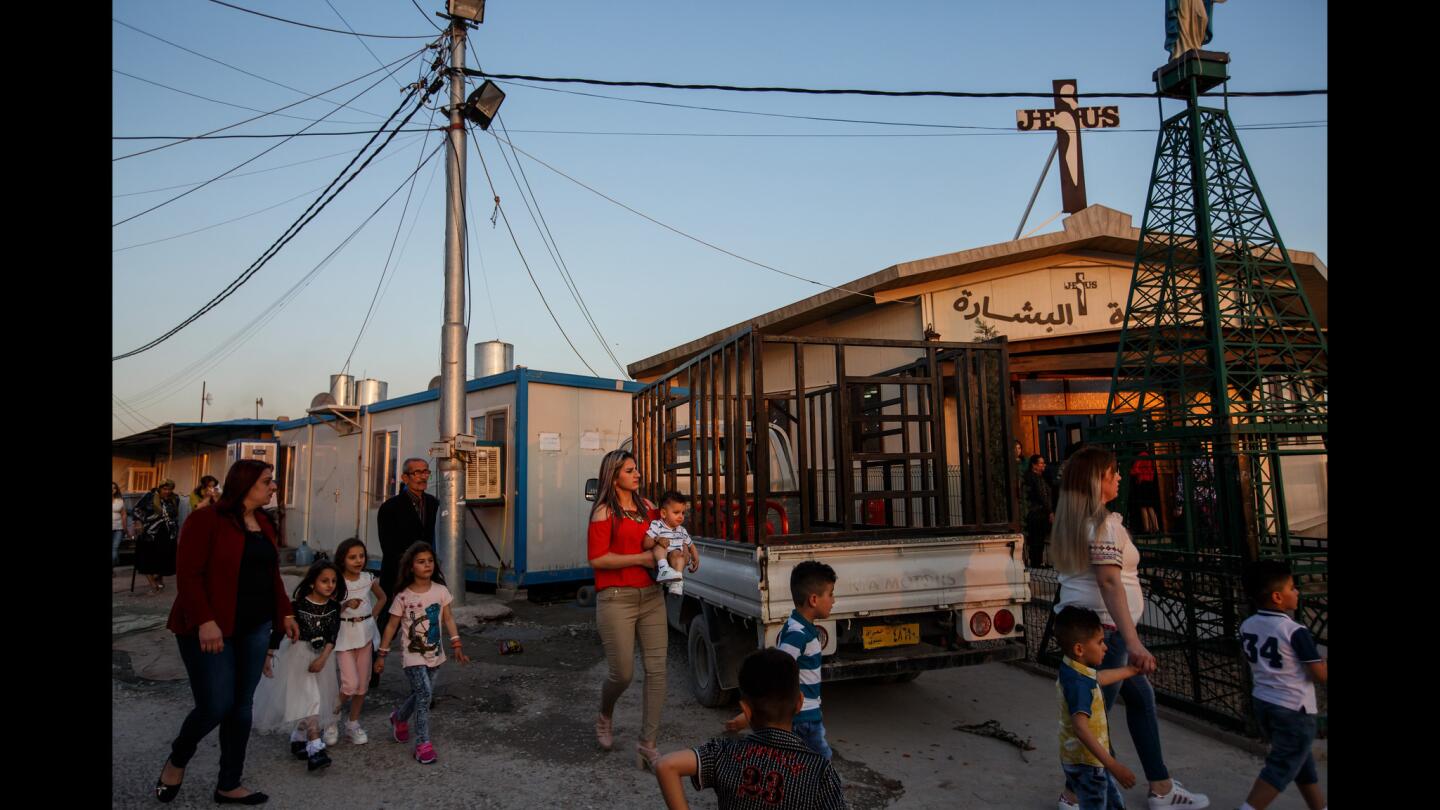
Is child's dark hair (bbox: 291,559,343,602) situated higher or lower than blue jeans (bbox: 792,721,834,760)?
higher

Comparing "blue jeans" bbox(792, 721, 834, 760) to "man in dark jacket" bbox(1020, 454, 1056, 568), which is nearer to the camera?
"blue jeans" bbox(792, 721, 834, 760)

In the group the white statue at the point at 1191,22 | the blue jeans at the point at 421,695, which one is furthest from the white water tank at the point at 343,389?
the white statue at the point at 1191,22

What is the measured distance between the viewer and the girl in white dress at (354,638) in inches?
202

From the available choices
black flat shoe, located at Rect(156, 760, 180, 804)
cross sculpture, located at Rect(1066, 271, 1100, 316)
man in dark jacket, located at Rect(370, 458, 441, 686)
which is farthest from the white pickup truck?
cross sculpture, located at Rect(1066, 271, 1100, 316)

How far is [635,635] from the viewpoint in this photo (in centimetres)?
491

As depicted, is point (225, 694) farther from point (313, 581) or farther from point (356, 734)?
point (356, 734)

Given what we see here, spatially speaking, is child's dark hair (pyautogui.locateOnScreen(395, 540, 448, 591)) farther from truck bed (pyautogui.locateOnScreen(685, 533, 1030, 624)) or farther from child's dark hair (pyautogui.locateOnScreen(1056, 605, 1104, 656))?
child's dark hair (pyautogui.locateOnScreen(1056, 605, 1104, 656))

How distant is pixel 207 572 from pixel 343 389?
13410 millimetres

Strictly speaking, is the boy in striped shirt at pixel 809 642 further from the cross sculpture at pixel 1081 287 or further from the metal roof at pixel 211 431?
the metal roof at pixel 211 431

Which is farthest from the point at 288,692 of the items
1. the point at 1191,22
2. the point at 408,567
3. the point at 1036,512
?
the point at 1191,22

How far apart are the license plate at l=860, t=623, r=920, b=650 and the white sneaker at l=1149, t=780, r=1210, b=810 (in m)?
1.59

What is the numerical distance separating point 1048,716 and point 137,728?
20.8ft

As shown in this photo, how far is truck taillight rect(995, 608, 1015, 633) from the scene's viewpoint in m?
5.35
